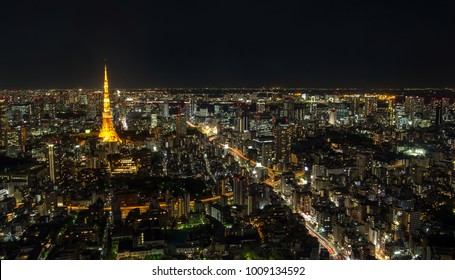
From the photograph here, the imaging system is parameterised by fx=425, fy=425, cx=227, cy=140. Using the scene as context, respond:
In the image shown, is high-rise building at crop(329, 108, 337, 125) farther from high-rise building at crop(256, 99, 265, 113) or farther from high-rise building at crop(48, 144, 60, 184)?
high-rise building at crop(48, 144, 60, 184)

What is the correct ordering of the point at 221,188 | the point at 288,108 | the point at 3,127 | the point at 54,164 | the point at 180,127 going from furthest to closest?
the point at 288,108, the point at 180,127, the point at 3,127, the point at 54,164, the point at 221,188

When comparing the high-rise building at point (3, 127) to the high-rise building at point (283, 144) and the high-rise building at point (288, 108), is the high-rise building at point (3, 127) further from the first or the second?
the high-rise building at point (288, 108)

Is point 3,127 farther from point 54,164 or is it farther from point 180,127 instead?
point 180,127

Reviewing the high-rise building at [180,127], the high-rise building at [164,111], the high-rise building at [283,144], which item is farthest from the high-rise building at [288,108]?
the high-rise building at [164,111]

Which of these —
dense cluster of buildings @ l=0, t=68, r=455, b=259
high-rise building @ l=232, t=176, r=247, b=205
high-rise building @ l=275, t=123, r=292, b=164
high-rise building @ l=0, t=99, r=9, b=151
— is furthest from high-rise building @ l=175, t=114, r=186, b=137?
high-rise building @ l=232, t=176, r=247, b=205

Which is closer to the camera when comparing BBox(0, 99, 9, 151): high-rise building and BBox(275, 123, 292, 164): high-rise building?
BBox(0, 99, 9, 151): high-rise building

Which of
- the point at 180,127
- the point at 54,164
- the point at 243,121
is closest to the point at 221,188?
the point at 54,164

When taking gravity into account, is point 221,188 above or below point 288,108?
below

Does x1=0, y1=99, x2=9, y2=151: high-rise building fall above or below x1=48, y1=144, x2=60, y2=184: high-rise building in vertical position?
above

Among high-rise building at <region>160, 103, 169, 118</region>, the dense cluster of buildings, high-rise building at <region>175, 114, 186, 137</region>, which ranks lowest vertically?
the dense cluster of buildings
